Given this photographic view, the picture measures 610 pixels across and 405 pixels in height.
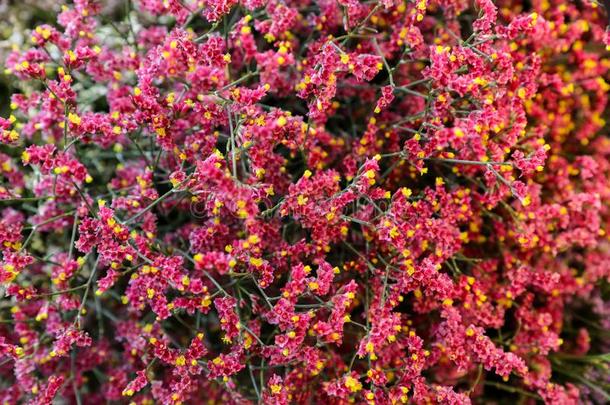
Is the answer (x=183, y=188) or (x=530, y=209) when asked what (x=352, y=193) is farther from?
(x=530, y=209)

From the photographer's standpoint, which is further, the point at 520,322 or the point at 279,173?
the point at 520,322

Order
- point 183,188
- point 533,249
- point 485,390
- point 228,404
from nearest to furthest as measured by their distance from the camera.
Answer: point 183,188, point 228,404, point 533,249, point 485,390

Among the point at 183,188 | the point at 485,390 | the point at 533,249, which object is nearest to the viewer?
the point at 183,188

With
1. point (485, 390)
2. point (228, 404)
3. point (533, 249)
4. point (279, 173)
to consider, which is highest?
point (279, 173)

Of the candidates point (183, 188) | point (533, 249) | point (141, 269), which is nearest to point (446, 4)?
point (533, 249)

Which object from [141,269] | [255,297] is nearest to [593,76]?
[255,297]

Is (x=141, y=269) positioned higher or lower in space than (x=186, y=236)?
higher

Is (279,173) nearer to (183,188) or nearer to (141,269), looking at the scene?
(183,188)
